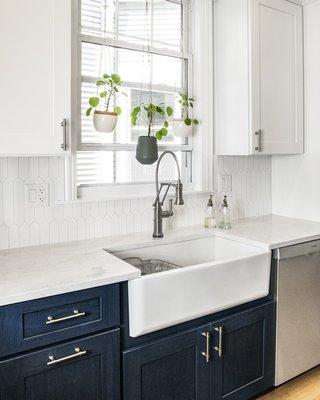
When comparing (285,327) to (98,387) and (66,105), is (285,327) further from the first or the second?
(66,105)

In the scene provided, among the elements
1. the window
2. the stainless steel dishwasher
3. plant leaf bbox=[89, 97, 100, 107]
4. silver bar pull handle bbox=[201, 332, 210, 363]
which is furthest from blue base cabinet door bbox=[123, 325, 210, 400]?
plant leaf bbox=[89, 97, 100, 107]

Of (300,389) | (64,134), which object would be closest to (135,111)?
(64,134)

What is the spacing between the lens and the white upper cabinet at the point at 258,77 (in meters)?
2.24

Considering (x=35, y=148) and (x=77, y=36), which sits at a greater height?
(x=77, y=36)

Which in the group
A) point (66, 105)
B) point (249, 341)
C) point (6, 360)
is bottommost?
point (249, 341)

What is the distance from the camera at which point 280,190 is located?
9.16 ft

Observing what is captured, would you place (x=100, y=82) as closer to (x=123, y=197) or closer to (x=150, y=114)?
(x=150, y=114)

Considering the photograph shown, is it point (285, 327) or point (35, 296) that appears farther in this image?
point (285, 327)

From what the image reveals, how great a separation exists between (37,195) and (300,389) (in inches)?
70.2

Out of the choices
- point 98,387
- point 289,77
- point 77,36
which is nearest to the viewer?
point 98,387

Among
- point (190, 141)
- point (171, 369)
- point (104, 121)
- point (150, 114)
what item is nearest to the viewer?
point (171, 369)

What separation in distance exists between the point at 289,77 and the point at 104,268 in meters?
1.71

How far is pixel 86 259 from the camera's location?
169cm

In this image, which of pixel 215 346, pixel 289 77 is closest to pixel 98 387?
pixel 215 346
